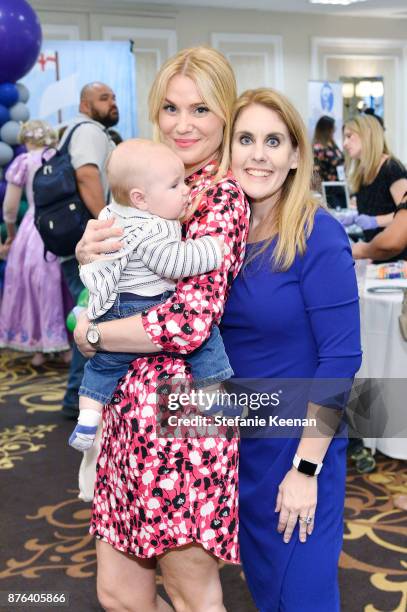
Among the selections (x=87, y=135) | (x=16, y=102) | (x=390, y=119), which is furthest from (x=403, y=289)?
(x=390, y=119)

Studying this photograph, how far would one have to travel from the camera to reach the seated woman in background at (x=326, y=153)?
7605 millimetres

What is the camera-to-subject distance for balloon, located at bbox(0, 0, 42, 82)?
5348 millimetres

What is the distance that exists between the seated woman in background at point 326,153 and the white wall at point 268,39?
2.86 m

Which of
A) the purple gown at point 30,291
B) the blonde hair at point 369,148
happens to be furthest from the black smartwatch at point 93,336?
the purple gown at point 30,291

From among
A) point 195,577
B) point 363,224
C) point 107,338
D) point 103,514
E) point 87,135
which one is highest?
point 87,135

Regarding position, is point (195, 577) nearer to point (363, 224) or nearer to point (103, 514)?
point (103, 514)

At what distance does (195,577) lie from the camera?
1563 millimetres

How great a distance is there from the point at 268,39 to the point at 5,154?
6.44 metres

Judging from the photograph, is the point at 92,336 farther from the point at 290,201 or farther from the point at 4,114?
the point at 4,114

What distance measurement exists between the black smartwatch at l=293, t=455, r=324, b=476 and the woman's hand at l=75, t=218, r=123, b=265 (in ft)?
1.79

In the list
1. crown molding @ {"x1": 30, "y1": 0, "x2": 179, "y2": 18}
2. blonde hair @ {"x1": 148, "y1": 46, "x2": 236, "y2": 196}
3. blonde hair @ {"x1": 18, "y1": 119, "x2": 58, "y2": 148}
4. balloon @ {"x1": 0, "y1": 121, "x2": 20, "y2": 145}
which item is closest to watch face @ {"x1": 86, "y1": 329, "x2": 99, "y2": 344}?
blonde hair @ {"x1": 148, "y1": 46, "x2": 236, "y2": 196}

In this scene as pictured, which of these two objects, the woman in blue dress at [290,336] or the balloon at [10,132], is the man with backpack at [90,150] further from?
the woman in blue dress at [290,336]

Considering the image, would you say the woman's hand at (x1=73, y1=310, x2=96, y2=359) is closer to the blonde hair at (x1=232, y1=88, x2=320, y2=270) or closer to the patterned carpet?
the blonde hair at (x1=232, y1=88, x2=320, y2=270)

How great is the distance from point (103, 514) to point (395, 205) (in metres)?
2.91
